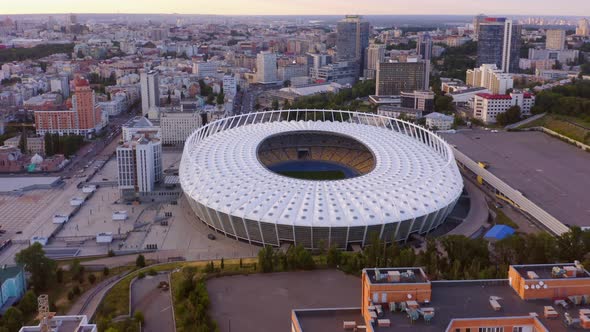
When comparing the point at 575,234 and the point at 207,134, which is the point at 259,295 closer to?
the point at 575,234

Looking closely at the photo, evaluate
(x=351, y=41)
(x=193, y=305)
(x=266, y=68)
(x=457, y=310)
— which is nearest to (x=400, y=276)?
(x=457, y=310)

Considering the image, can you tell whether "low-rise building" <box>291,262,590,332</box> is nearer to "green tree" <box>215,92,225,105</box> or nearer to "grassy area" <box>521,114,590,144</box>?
"grassy area" <box>521,114,590,144</box>

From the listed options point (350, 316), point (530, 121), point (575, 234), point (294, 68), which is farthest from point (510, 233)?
point (294, 68)

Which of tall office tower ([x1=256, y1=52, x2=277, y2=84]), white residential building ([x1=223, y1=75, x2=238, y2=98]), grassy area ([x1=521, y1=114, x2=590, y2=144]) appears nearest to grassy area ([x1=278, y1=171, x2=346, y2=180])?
grassy area ([x1=521, y1=114, x2=590, y2=144])

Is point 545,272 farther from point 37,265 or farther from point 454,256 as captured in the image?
point 37,265

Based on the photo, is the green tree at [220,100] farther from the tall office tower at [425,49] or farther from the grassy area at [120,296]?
the tall office tower at [425,49]

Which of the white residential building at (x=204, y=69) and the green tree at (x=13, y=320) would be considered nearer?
the green tree at (x=13, y=320)

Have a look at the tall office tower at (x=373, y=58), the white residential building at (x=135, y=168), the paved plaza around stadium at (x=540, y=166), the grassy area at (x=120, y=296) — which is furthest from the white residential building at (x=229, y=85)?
the grassy area at (x=120, y=296)
